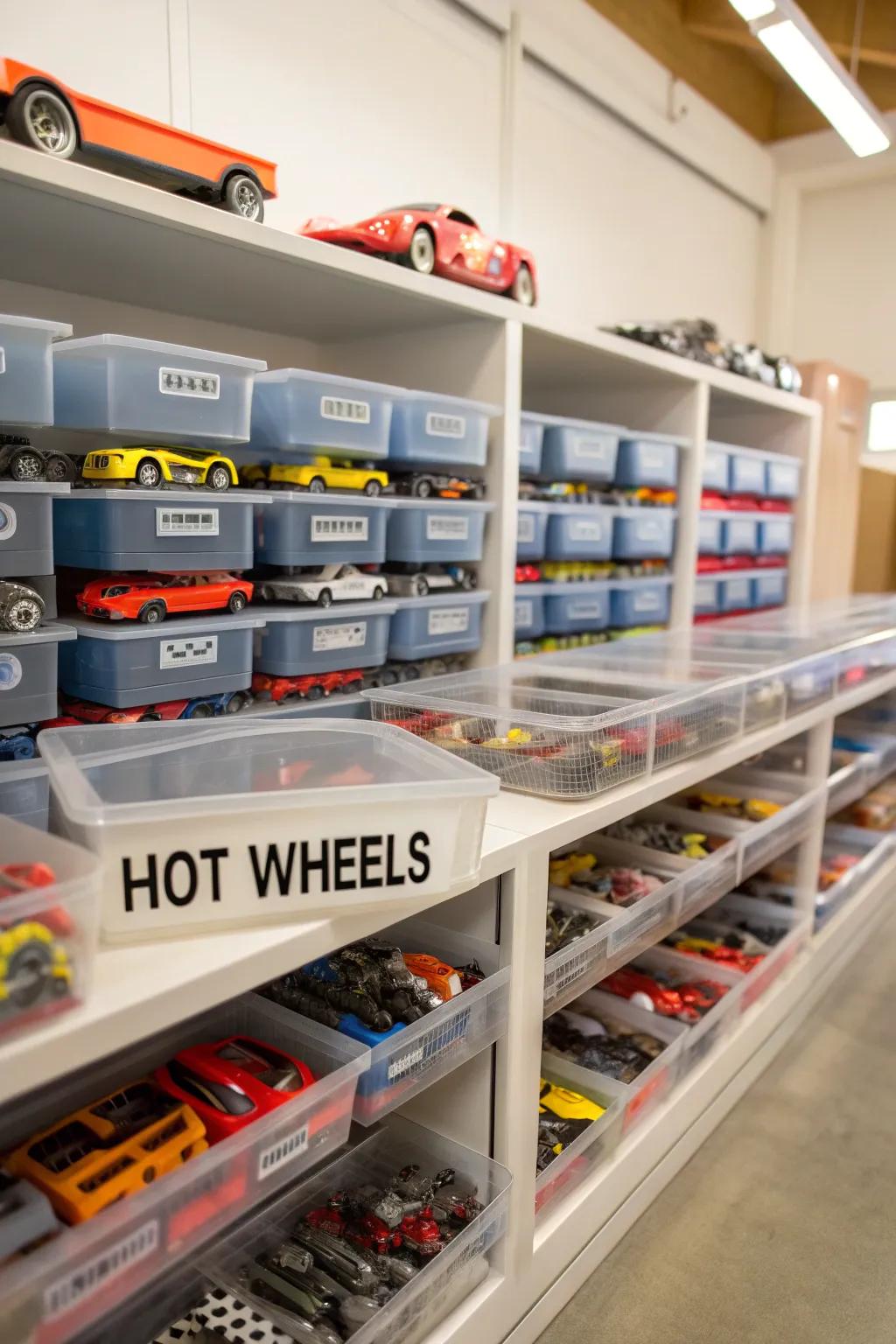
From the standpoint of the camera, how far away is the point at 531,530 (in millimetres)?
1579

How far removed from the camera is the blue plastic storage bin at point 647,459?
178 cm

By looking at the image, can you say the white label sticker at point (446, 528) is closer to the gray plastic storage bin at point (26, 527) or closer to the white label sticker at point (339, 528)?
the white label sticker at point (339, 528)

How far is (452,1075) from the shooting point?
1009 millimetres

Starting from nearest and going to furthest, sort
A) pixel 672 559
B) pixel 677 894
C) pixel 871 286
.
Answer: pixel 677 894, pixel 672 559, pixel 871 286

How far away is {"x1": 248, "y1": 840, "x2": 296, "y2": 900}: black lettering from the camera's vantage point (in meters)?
0.67

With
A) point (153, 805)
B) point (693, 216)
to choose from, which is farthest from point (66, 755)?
point (693, 216)

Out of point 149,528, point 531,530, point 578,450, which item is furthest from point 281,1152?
point 578,450

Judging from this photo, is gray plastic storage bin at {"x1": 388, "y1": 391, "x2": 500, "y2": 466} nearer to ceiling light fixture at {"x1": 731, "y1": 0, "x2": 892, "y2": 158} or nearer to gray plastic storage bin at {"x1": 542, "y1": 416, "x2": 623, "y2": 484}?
gray plastic storage bin at {"x1": 542, "y1": 416, "x2": 623, "y2": 484}

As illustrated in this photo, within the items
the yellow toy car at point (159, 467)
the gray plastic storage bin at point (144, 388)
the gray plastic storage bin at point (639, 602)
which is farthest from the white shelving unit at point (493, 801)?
the gray plastic storage bin at point (639, 602)

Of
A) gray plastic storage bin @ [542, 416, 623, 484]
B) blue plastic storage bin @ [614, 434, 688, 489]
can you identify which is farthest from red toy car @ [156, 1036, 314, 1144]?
blue plastic storage bin @ [614, 434, 688, 489]

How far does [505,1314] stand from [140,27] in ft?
5.50

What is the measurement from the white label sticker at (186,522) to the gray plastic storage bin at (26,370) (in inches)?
6.4

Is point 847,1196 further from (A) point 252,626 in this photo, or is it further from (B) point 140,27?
(B) point 140,27

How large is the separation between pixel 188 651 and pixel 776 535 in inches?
69.8
